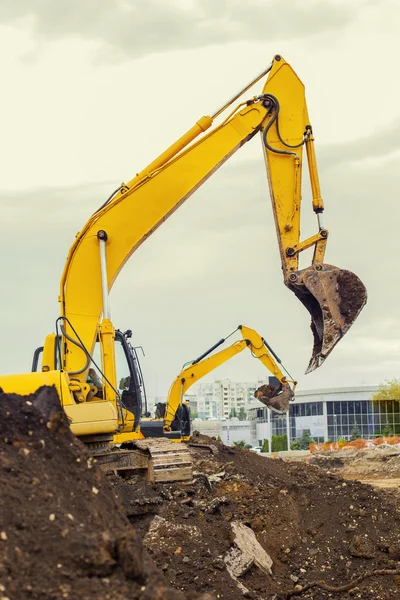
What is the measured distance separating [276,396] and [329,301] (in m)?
8.40

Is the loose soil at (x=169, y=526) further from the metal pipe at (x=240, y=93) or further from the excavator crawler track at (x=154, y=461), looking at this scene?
the metal pipe at (x=240, y=93)

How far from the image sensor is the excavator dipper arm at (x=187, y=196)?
34.8 ft

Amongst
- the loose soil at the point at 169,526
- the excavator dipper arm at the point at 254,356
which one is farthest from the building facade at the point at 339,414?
the loose soil at the point at 169,526

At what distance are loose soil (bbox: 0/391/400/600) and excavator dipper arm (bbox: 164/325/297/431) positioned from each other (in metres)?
2.30

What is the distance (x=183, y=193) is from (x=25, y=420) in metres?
6.91

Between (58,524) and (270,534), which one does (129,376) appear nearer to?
(270,534)

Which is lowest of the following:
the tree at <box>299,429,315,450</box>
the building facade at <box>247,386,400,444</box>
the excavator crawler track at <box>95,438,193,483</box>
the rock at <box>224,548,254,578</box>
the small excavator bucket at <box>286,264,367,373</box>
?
the tree at <box>299,429,315,450</box>

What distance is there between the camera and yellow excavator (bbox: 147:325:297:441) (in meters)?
19.0

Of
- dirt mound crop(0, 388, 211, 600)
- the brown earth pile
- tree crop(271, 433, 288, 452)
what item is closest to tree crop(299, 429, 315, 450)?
tree crop(271, 433, 288, 452)

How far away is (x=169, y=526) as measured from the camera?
29.2 feet

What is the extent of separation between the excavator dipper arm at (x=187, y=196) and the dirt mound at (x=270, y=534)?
1797mm

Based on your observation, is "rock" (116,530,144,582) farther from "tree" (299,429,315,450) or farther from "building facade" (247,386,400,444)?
"building facade" (247,386,400,444)

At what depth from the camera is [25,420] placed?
16.5 ft

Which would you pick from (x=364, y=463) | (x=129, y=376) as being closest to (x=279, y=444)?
(x=364, y=463)
